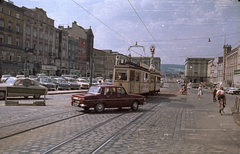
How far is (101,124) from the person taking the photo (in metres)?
9.40

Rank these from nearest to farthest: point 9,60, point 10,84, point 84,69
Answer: point 10,84 < point 9,60 < point 84,69

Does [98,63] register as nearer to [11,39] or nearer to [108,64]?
[108,64]

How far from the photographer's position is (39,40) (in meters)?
56.5

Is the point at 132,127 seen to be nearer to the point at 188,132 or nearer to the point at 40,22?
the point at 188,132

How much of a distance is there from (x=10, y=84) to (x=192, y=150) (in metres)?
14.7

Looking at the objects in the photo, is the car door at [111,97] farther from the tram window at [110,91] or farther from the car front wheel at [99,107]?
the car front wheel at [99,107]

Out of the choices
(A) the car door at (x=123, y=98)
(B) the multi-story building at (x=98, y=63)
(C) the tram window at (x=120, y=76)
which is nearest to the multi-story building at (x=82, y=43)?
(B) the multi-story building at (x=98, y=63)

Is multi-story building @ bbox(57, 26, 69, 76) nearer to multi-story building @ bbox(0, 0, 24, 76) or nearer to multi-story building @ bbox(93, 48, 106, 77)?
multi-story building @ bbox(0, 0, 24, 76)

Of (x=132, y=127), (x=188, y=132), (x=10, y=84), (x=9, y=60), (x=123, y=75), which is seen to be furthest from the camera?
(x=9, y=60)

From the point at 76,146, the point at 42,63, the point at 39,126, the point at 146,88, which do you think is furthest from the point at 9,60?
the point at 76,146

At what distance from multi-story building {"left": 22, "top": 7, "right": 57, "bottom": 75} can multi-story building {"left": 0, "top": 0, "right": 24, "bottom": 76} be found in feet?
6.44

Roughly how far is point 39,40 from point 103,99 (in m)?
48.1

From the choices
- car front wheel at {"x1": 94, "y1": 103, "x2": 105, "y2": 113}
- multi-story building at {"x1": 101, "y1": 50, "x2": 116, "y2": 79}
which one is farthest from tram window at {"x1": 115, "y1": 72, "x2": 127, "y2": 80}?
multi-story building at {"x1": 101, "y1": 50, "x2": 116, "y2": 79}

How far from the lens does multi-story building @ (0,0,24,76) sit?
4506cm
